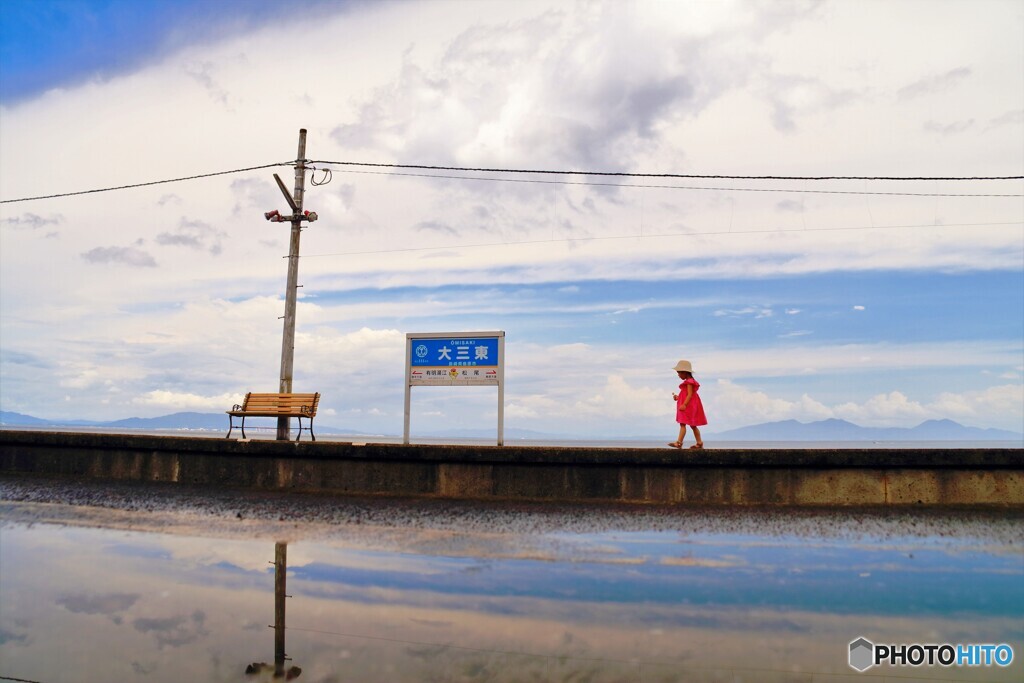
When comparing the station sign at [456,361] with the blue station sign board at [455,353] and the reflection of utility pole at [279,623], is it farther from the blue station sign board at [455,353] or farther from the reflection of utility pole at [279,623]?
the reflection of utility pole at [279,623]

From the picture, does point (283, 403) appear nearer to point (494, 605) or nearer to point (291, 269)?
point (291, 269)

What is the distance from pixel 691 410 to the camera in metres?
11.0

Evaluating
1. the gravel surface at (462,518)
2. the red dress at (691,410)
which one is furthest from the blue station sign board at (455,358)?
the red dress at (691,410)

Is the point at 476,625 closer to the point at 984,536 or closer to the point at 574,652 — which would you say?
the point at 574,652

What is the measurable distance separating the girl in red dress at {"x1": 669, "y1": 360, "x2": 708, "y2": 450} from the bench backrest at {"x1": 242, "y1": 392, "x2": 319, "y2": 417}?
6.27 meters

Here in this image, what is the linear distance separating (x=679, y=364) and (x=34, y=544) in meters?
8.57

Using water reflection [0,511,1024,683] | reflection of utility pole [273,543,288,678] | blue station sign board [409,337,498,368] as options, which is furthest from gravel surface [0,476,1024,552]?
blue station sign board [409,337,498,368]

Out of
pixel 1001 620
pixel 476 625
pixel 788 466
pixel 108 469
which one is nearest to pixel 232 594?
pixel 476 625

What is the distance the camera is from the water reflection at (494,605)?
3.81m

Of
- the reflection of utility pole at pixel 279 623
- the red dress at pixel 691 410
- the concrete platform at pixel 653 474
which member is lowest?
the reflection of utility pole at pixel 279 623

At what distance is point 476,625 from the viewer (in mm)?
4434

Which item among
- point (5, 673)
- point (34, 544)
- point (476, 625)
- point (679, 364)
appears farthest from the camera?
point (679, 364)

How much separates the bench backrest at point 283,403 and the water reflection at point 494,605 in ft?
17.8
